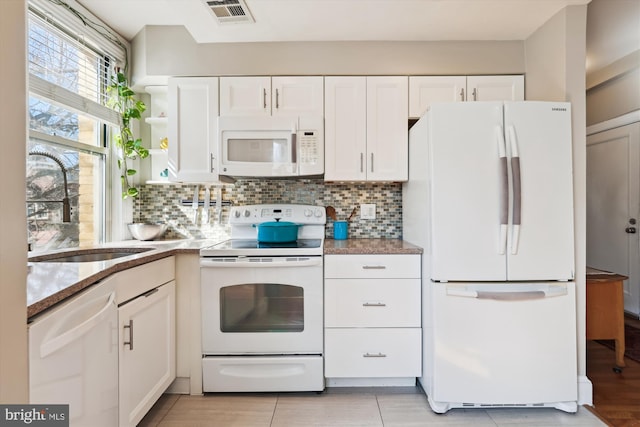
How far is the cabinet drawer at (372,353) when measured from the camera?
201 cm

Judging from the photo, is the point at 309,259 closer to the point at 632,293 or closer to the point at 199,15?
the point at 199,15

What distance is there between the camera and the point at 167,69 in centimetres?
235

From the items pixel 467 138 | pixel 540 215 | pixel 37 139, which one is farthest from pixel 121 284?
pixel 540 215

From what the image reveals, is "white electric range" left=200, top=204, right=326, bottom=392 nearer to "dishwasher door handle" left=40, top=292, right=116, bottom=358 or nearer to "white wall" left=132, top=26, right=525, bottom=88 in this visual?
"dishwasher door handle" left=40, top=292, right=116, bottom=358

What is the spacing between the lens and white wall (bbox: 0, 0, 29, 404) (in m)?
0.71

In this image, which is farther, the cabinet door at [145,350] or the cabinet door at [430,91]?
the cabinet door at [430,91]

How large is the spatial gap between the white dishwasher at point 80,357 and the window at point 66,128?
0.64 m

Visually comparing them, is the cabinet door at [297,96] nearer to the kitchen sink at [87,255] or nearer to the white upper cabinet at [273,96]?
the white upper cabinet at [273,96]

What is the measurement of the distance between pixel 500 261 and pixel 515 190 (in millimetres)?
390

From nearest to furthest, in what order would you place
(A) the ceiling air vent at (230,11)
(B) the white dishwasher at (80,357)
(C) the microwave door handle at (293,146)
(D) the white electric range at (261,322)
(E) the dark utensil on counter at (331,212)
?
(B) the white dishwasher at (80,357) → (A) the ceiling air vent at (230,11) → (D) the white electric range at (261,322) → (C) the microwave door handle at (293,146) → (E) the dark utensil on counter at (331,212)

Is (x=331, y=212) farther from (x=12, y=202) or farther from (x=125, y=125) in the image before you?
(x=12, y=202)

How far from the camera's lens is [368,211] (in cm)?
264

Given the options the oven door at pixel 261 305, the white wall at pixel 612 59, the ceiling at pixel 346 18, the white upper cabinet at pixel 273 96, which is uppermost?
the white wall at pixel 612 59

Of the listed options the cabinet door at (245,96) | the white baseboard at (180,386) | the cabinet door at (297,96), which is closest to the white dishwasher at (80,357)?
the white baseboard at (180,386)
